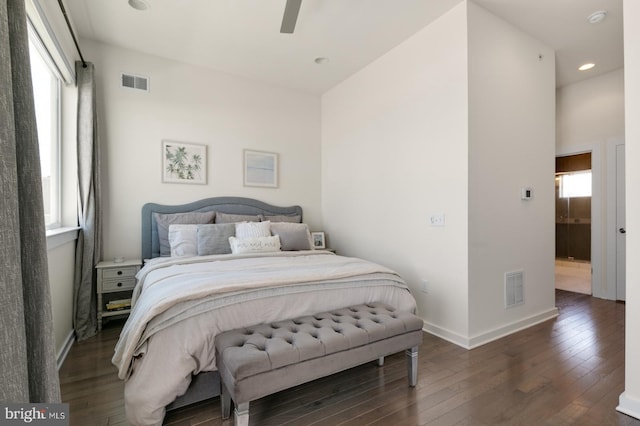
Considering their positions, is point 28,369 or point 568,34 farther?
point 568,34

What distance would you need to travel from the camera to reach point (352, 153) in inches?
164

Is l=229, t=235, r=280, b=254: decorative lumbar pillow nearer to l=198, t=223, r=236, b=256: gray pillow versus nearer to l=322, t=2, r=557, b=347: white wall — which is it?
l=198, t=223, r=236, b=256: gray pillow

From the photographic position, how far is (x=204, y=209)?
3.84 m

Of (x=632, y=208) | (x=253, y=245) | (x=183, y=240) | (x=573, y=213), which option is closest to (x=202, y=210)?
Answer: (x=183, y=240)

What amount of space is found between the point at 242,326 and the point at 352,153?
2.91 meters

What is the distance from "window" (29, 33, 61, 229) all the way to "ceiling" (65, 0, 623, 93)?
0.65 m

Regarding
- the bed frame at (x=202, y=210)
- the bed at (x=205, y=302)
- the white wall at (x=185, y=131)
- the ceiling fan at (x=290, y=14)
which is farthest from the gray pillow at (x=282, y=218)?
the ceiling fan at (x=290, y=14)

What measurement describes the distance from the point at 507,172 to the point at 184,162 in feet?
12.0

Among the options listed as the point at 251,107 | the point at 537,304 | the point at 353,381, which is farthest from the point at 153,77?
the point at 537,304

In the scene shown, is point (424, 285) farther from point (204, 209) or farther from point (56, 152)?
point (56, 152)

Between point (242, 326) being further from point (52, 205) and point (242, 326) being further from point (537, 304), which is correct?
point (537, 304)

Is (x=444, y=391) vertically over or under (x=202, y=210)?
under

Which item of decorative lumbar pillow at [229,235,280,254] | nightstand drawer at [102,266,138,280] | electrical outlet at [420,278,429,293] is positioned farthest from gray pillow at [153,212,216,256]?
electrical outlet at [420,278,429,293]

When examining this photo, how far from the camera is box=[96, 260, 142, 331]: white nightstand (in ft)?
9.96
